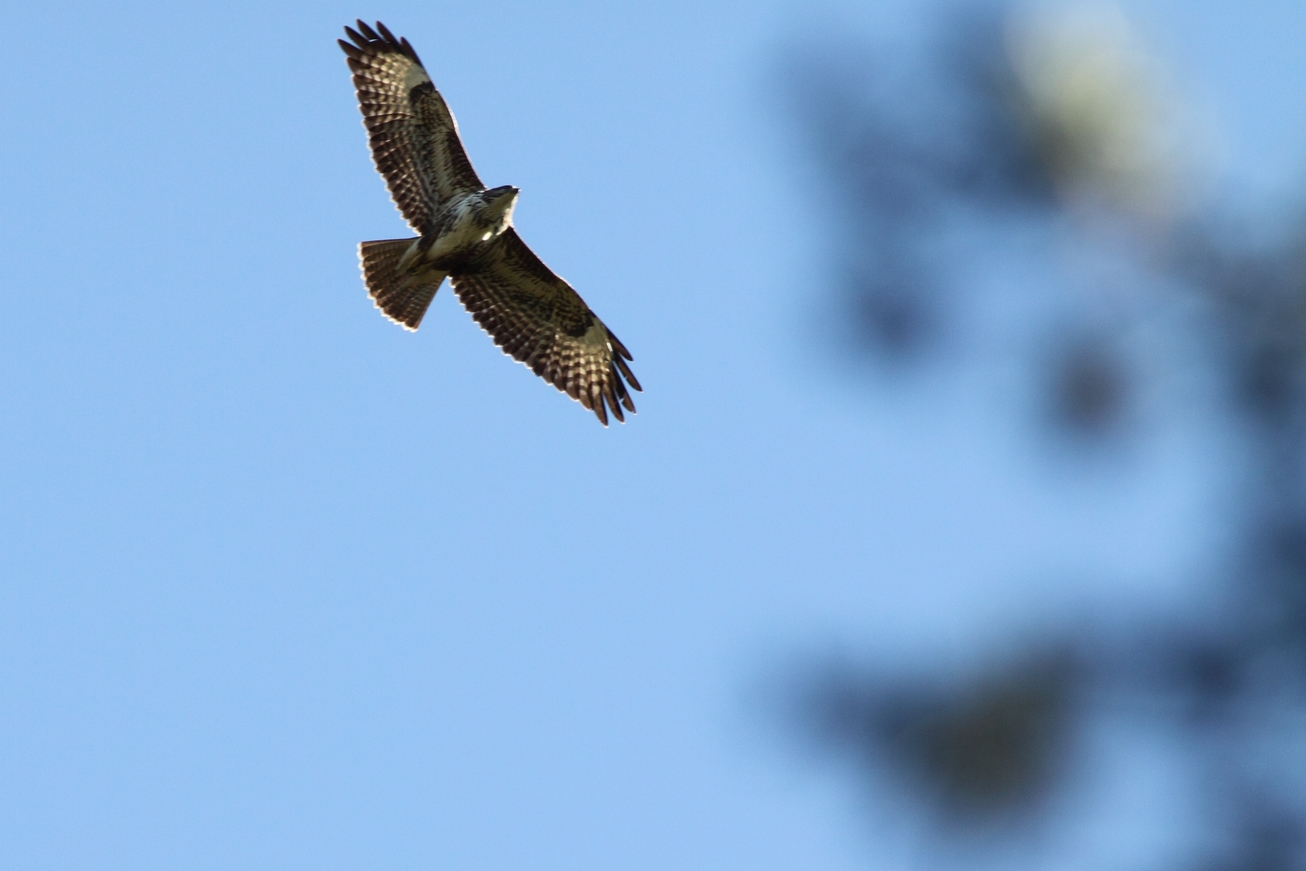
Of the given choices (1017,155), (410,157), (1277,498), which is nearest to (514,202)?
(410,157)

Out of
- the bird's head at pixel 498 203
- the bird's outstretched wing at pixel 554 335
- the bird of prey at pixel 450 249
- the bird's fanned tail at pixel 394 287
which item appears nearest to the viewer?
the bird's head at pixel 498 203

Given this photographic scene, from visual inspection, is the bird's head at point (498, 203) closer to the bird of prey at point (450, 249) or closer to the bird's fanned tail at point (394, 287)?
the bird of prey at point (450, 249)

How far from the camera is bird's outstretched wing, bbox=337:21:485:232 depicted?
35.0 ft

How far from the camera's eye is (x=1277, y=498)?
3.13m

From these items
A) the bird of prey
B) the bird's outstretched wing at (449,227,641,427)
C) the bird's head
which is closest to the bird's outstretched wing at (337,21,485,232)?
the bird of prey

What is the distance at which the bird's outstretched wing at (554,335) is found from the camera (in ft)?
37.2

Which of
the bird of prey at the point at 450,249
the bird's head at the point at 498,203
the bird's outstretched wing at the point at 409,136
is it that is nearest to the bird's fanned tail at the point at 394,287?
the bird of prey at the point at 450,249

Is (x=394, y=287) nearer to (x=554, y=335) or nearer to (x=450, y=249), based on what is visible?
(x=450, y=249)

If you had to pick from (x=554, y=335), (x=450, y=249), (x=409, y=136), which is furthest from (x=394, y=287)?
(x=554, y=335)

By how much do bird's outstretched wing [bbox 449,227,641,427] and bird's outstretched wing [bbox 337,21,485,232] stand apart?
0.74 m

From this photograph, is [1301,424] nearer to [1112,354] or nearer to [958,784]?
[1112,354]

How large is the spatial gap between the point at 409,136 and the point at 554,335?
6.02 ft

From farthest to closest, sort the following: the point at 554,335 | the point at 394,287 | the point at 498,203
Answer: the point at 554,335, the point at 394,287, the point at 498,203

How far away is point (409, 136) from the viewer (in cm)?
1073
